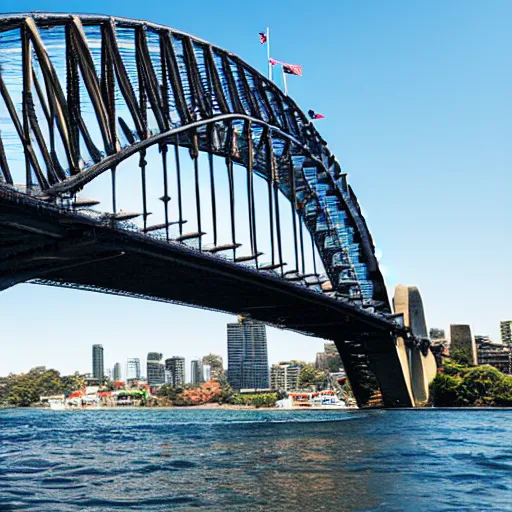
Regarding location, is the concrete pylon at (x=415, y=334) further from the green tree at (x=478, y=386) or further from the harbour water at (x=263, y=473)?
the harbour water at (x=263, y=473)

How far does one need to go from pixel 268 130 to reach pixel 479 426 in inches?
1108

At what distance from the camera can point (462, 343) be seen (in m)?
109

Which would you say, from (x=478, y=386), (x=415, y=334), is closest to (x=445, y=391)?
(x=478, y=386)

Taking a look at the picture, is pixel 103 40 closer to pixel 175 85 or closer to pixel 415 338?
pixel 175 85

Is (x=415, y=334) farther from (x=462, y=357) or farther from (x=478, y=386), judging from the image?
(x=462, y=357)

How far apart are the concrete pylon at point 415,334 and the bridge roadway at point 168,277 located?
118 inches

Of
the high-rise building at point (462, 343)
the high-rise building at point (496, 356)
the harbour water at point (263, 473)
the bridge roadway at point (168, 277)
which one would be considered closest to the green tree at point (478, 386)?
the bridge roadway at point (168, 277)

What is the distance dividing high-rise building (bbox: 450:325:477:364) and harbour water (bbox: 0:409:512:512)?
61107 millimetres

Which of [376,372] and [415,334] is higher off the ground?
[415,334]

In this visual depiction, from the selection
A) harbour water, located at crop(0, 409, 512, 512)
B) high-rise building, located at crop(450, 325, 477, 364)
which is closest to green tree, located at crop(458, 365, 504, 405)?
high-rise building, located at crop(450, 325, 477, 364)

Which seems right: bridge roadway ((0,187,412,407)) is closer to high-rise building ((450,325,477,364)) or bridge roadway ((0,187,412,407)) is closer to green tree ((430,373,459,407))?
green tree ((430,373,459,407))

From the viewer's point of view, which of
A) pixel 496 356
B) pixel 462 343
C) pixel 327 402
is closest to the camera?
pixel 462 343

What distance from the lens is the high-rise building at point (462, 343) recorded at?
10750 centimetres

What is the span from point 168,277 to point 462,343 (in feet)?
210
